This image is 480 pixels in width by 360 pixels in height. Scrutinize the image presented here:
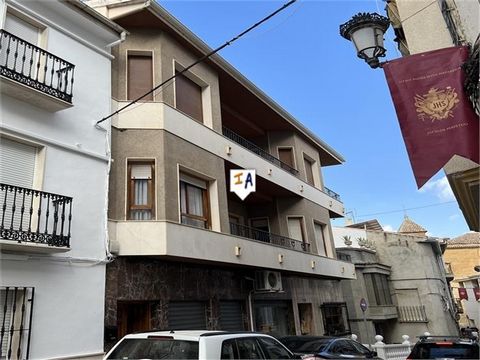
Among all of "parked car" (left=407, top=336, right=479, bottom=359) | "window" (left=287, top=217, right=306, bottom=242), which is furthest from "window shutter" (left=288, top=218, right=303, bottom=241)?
"parked car" (left=407, top=336, right=479, bottom=359)

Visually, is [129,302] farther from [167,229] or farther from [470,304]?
[470,304]

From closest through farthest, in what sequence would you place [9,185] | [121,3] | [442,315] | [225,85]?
[9,185]
[121,3]
[225,85]
[442,315]

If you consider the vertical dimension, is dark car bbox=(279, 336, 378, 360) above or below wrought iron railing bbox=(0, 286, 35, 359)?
below

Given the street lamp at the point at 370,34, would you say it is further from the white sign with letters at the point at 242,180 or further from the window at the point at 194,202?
the window at the point at 194,202

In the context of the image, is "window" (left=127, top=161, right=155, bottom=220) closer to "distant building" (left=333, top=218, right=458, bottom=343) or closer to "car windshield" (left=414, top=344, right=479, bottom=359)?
"car windshield" (left=414, top=344, right=479, bottom=359)

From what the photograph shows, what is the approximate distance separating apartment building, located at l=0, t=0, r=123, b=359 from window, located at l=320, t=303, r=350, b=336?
13.0 m

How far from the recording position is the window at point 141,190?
10484mm

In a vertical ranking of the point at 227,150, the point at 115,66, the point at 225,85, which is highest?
the point at 225,85

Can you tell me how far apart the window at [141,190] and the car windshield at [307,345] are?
4.70m

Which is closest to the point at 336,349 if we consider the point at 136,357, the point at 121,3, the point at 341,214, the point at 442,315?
the point at 136,357

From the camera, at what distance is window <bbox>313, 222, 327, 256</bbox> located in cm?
1941

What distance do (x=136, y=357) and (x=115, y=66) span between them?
8.63 metres

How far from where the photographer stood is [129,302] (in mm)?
10031

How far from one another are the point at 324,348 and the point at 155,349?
497 cm
